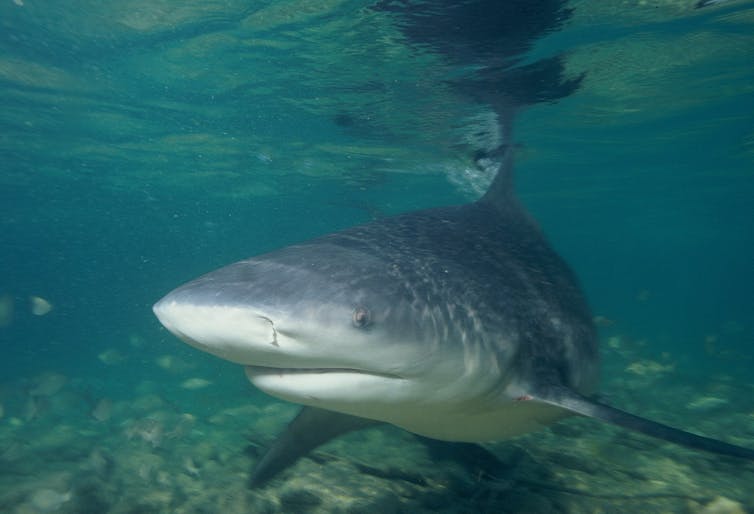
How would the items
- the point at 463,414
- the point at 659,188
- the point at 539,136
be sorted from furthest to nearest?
the point at 659,188
the point at 539,136
the point at 463,414

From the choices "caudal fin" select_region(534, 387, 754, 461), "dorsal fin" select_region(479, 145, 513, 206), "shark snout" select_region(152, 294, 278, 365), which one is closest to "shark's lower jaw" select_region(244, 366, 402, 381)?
"shark snout" select_region(152, 294, 278, 365)

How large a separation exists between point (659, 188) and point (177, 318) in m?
34.8

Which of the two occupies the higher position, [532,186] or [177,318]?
[532,186]

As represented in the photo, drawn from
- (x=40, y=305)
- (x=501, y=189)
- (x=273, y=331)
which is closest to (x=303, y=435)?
(x=273, y=331)

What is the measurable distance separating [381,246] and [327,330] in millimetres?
1374

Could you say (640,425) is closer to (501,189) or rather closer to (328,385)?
(328,385)

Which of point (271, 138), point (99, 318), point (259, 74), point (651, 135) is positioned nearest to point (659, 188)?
point (651, 135)

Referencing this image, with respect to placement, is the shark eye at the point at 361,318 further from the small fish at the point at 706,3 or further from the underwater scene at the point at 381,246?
the small fish at the point at 706,3

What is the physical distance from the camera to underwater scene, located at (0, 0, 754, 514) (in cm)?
299

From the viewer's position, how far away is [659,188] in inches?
1241

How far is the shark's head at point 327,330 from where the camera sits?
2191 millimetres

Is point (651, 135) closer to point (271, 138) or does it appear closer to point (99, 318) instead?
point (271, 138)

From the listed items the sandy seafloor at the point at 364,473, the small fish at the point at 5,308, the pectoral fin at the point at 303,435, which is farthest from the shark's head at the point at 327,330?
the small fish at the point at 5,308

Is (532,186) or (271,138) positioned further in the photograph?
(532,186)
